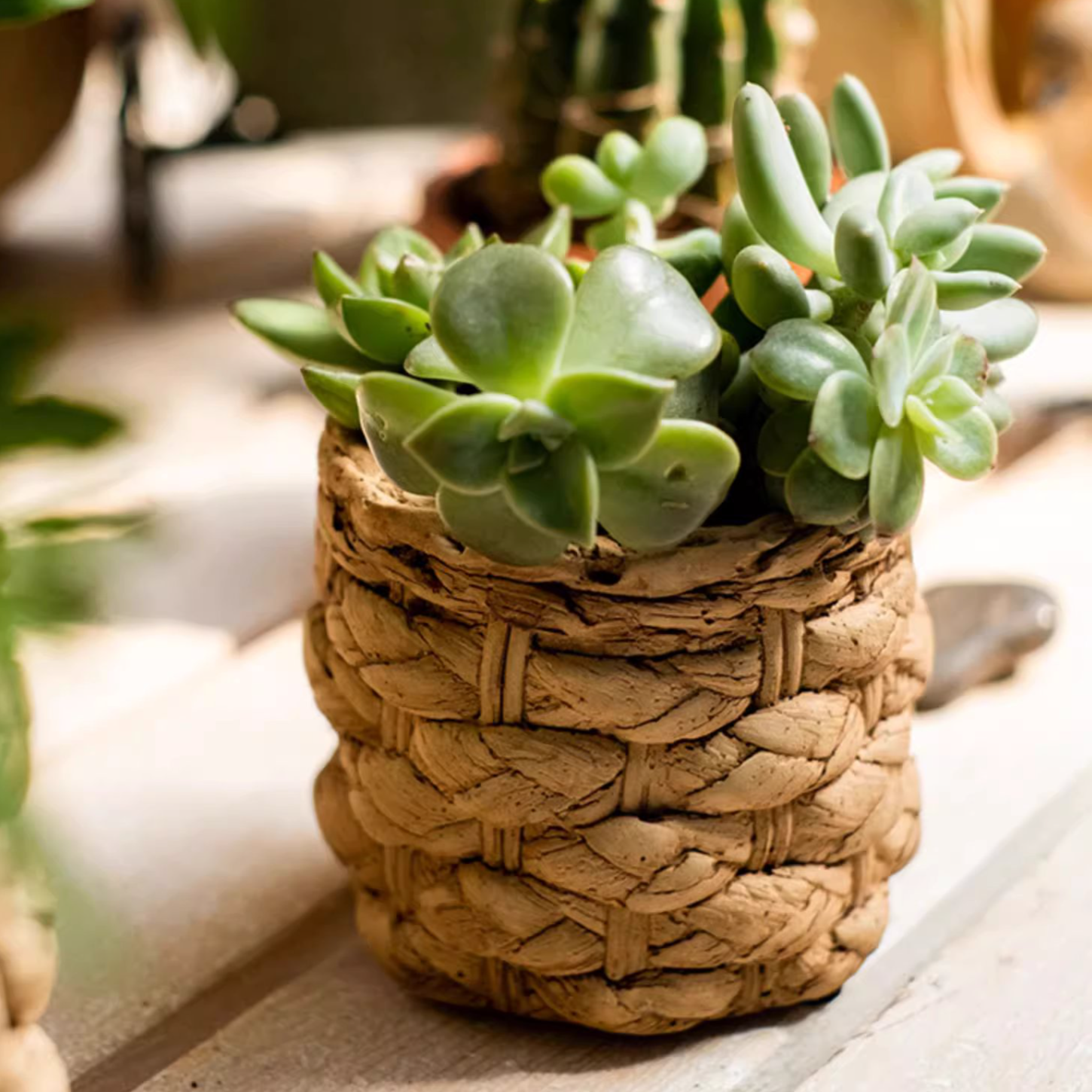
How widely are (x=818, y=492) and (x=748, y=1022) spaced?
23 centimetres

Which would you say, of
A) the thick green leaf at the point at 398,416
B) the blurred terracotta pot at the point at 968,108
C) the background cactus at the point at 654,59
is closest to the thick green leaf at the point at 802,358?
the thick green leaf at the point at 398,416

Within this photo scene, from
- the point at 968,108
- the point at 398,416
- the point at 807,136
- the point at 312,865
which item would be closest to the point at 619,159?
the point at 807,136

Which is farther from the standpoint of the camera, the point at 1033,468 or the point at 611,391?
the point at 1033,468

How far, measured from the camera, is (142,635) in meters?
0.92

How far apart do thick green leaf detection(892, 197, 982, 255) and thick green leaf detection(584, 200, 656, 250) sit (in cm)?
12

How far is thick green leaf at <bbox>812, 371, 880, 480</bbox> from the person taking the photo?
19.4 inches

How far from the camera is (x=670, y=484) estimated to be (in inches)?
19.4

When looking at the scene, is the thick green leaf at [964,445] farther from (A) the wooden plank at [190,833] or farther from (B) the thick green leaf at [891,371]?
(A) the wooden plank at [190,833]

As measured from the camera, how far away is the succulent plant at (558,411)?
47cm

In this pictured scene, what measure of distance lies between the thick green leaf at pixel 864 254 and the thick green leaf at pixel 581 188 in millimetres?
160

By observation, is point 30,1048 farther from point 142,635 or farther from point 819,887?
point 142,635

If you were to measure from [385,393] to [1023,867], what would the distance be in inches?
15.6

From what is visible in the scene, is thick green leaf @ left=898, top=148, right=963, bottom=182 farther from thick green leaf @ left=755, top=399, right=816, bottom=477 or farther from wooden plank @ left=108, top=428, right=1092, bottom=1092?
wooden plank @ left=108, top=428, right=1092, bottom=1092

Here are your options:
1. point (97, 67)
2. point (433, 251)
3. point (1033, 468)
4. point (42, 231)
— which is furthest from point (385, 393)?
point (97, 67)
